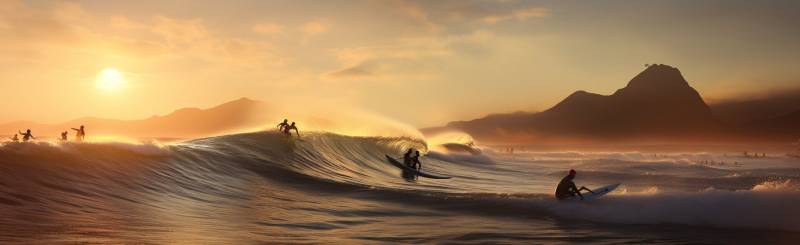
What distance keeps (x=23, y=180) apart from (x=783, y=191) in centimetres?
1630

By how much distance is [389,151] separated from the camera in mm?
38375

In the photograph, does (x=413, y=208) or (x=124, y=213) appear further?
(x=413, y=208)

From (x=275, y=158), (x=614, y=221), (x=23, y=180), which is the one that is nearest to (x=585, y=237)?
(x=614, y=221)

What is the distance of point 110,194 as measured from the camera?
13875 mm

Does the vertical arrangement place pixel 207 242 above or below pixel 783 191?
below

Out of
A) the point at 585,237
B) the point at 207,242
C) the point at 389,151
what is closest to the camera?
the point at 207,242

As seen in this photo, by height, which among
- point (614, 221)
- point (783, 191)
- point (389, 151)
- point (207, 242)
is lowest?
point (207, 242)

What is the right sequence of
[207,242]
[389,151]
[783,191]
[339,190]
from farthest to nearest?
[389,151] < [339,190] < [783,191] < [207,242]

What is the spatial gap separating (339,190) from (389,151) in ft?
64.0

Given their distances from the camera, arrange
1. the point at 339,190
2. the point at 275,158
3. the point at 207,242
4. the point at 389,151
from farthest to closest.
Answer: the point at 389,151
the point at 275,158
the point at 339,190
the point at 207,242

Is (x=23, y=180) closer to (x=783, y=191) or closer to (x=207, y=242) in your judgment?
(x=207, y=242)

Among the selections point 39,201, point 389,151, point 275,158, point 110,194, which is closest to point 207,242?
point 39,201

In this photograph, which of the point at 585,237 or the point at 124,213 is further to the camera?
the point at 124,213

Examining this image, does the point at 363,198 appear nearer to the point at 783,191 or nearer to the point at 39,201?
the point at 39,201
